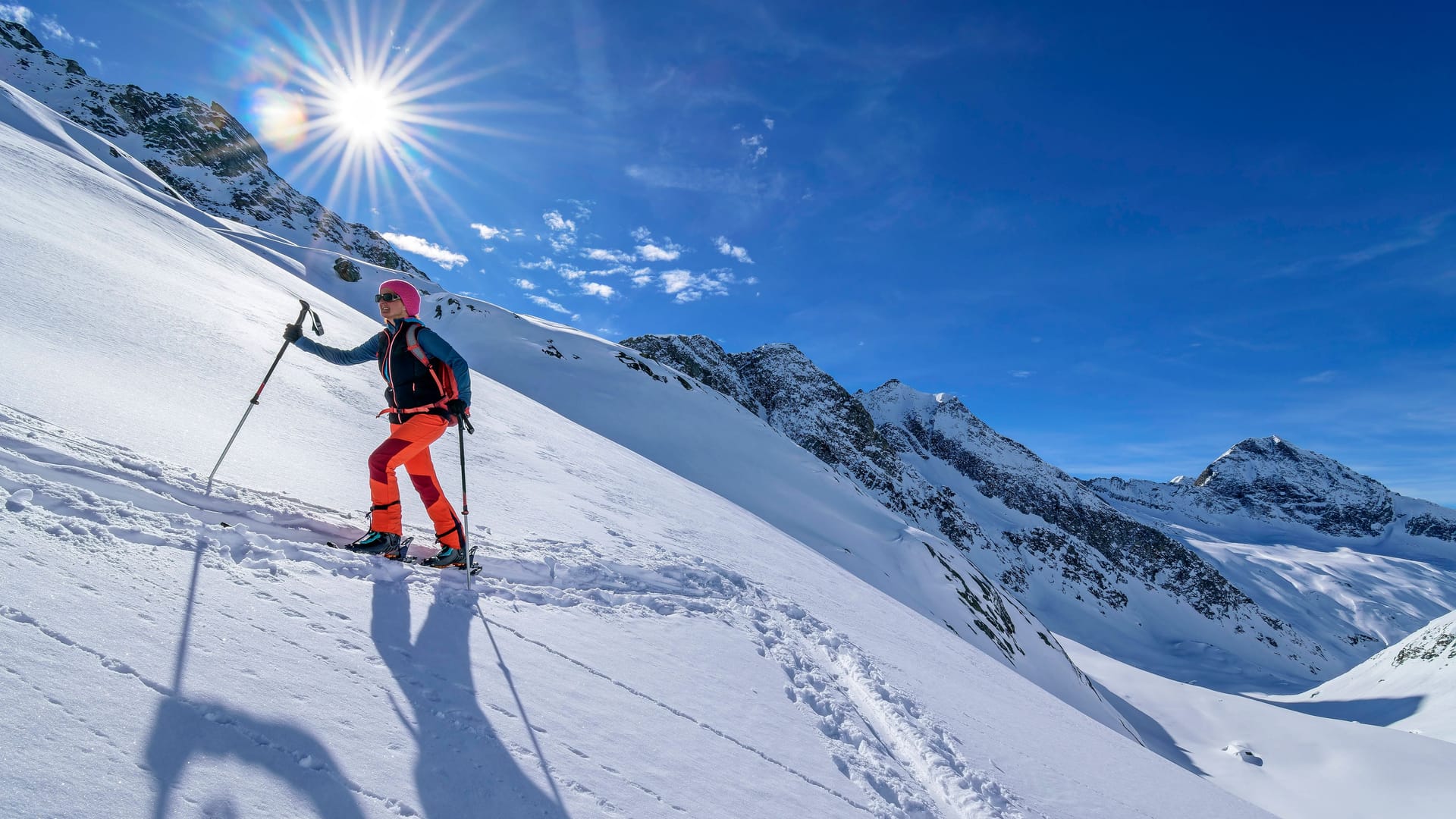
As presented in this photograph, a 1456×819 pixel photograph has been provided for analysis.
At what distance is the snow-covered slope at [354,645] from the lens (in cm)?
235

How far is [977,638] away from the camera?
26.8 metres

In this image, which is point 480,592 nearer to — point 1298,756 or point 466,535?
point 466,535

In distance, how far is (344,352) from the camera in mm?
5852

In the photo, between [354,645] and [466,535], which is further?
[466,535]

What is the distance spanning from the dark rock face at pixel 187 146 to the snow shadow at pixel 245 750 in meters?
110

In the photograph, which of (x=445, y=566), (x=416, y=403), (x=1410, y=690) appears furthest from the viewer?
(x=1410, y=690)

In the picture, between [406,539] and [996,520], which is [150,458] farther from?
[996,520]

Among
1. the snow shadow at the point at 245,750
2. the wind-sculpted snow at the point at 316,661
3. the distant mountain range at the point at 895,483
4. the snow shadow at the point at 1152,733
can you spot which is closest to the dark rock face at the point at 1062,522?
the distant mountain range at the point at 895,483

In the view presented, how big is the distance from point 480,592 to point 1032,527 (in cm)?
15489

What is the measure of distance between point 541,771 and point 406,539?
9.90 ft

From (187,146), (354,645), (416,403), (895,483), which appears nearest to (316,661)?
(354,645)

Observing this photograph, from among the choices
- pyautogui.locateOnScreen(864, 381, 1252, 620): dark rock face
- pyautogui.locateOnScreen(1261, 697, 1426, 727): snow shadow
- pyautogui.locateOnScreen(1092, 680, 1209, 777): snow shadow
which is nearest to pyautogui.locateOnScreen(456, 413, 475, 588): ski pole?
pyautogui.locateOnScreen(1092, 680, 1209, 777): snow shadow

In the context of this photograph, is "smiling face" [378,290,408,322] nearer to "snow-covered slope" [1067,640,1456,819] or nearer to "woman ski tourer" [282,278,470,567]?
"woman ski tourer" [282,278,470,567]

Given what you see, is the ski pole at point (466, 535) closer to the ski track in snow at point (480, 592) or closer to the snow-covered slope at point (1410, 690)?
the ski track in snow at point (480, 592)
